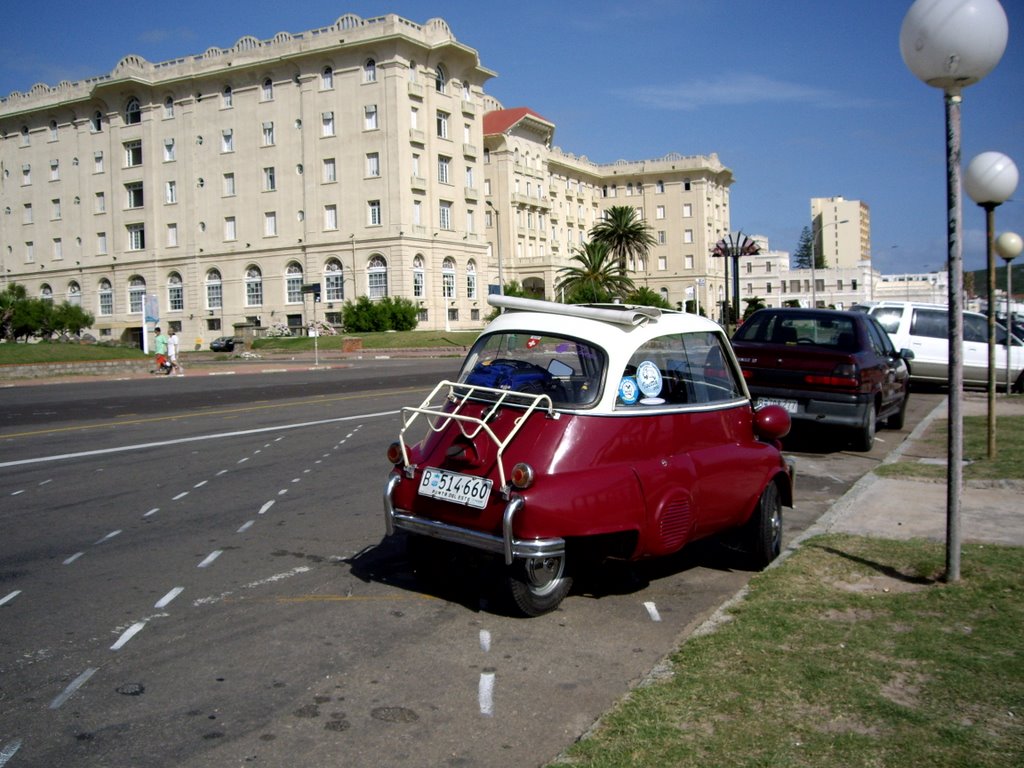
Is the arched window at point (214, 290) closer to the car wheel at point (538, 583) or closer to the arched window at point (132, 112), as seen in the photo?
the arched window at point (132, 112)

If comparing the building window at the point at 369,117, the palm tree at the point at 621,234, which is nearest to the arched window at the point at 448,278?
the building window at the point at 369,117

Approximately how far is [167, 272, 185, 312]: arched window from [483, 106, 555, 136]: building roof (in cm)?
3168

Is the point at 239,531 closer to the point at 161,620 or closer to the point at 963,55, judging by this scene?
the point at 161,620

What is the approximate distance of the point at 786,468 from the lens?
22.1 feet

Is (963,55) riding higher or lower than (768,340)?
higher

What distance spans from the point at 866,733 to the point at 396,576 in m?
3.48

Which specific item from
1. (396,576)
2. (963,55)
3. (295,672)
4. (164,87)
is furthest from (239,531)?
(164,87)

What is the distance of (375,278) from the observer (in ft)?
231

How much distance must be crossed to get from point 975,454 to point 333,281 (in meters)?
65.1

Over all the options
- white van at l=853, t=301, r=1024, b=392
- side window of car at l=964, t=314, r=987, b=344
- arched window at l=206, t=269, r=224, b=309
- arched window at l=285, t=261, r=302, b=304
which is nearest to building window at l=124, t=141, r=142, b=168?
arched window at l=206, t=269, r=224, b=309

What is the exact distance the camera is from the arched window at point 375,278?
7025 cm

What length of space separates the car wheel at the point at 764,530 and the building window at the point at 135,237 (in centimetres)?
8284

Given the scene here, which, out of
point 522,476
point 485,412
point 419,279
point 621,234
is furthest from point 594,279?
point 522,476

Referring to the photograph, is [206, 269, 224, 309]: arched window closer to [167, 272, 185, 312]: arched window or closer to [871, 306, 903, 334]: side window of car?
[167, 272, 185, 312]: arched window
